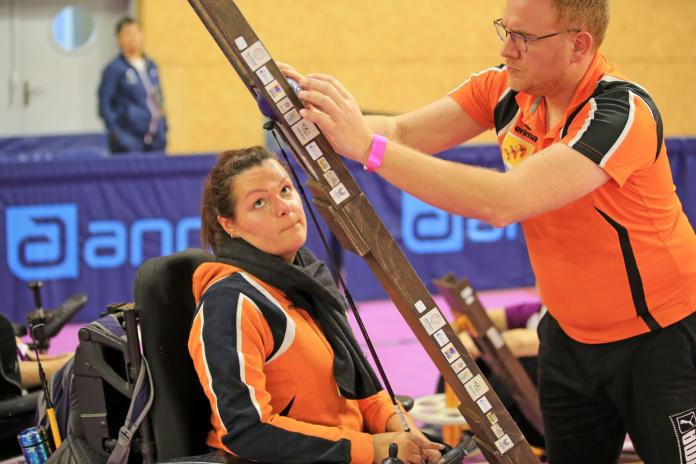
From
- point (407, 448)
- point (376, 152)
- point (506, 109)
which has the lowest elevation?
point (407, 448)

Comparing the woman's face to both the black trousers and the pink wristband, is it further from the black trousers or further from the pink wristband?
the black trousers

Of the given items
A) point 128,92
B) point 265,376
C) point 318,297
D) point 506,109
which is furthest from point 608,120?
point 128,92

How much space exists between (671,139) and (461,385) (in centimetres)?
560

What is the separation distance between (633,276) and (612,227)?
133mm

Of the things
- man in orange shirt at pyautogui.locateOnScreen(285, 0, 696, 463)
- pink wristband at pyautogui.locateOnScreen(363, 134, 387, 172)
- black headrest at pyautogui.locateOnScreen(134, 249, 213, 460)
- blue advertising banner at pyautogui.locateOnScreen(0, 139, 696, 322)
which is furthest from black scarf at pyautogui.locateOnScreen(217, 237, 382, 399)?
blue advertising banner at pyautogui.locateOnScreen(0, 139, 696, 322)

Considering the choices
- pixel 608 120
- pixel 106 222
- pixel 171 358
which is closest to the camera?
pixel 608 120

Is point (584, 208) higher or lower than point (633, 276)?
higher

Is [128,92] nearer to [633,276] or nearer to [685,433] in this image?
[633,276]

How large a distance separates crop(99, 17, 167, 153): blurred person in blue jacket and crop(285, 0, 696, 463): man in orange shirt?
245 inches

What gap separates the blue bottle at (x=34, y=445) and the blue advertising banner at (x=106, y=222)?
351 centimetres

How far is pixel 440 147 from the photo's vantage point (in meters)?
2.63

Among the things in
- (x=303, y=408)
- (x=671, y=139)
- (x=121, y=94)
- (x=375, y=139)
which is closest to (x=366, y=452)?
(x=303, y=408)

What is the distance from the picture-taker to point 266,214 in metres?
2.48

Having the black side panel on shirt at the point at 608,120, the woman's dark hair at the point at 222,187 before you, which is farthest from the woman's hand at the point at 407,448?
the black side panel on shirt at the point at 608,120
